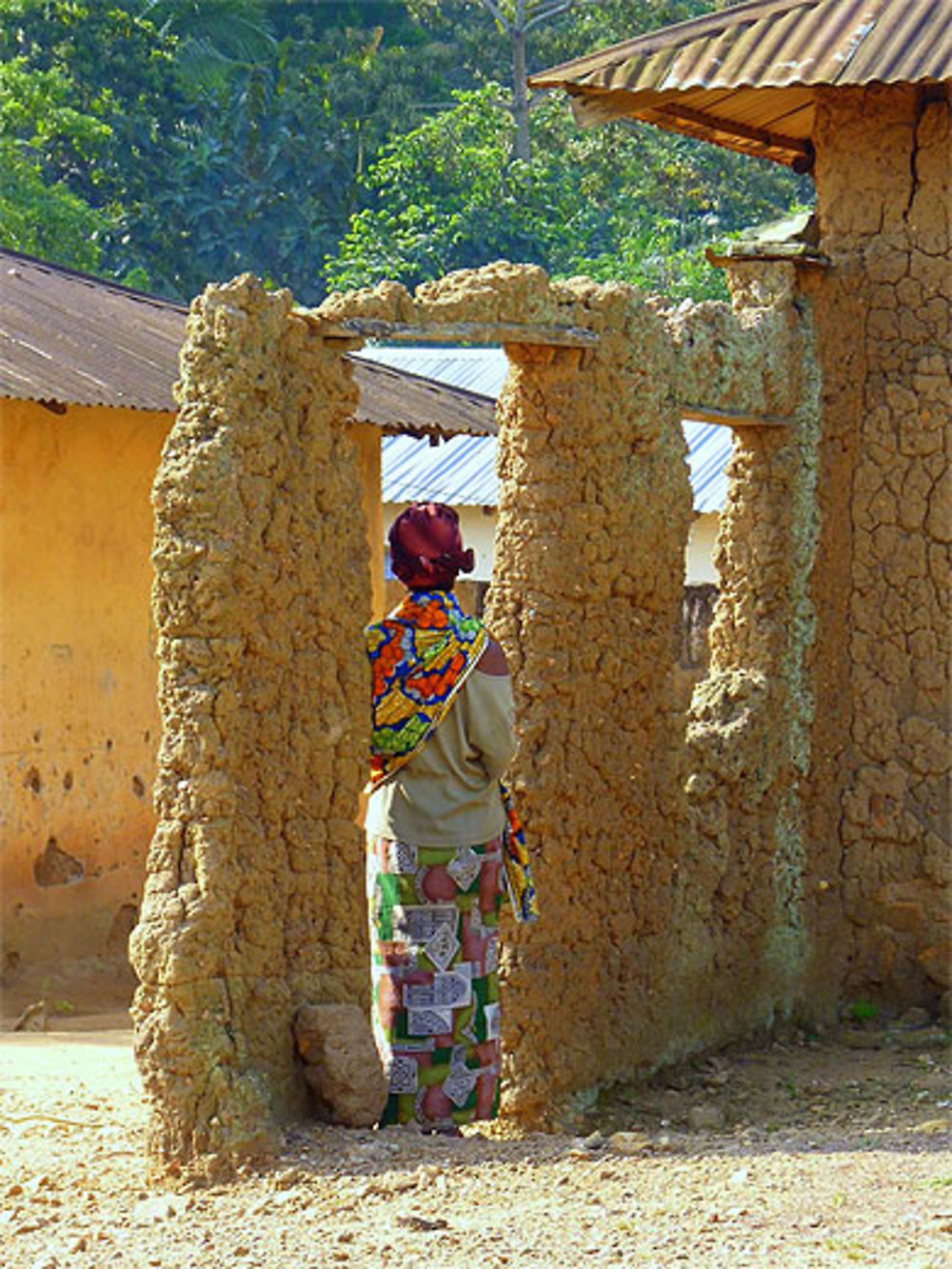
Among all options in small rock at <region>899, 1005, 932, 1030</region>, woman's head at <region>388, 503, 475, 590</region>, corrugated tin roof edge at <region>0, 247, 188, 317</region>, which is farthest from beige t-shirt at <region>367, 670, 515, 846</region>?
corrugated tin roof edge at <region>0, 247, 188, 317</region>

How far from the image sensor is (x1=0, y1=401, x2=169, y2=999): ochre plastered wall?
29.0ft

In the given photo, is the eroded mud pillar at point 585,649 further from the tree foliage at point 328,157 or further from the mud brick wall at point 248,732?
the tree foliage at point 328,157

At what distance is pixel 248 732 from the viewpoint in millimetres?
5664

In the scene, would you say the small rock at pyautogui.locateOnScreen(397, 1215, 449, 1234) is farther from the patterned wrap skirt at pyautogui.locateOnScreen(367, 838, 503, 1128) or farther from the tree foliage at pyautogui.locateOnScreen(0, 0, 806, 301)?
the tree foliage at pyautogui.locateOnScreen(0, 0, 806, 301)

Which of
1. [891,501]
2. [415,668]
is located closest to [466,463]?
[891,501]

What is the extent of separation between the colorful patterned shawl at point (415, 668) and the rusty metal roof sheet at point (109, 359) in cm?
253

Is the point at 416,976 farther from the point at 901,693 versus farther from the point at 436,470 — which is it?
the point at 436,470

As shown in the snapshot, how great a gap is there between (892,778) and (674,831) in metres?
1.25

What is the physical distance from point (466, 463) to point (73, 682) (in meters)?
7.96

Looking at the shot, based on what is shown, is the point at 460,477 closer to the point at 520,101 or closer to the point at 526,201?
the point at 526,201

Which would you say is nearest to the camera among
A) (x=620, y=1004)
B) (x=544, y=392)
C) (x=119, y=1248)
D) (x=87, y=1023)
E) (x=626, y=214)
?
(x=119, y=1248)

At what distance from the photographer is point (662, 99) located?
26.8 ft

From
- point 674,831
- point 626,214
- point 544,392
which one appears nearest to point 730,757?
point 674,831

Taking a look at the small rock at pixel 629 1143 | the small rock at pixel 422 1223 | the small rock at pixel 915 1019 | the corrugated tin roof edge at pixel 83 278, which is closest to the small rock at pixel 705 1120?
the small rock at pixel 629 1143
